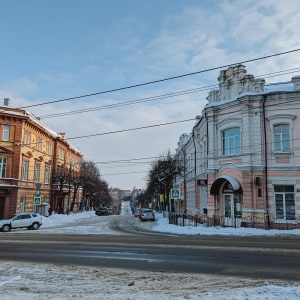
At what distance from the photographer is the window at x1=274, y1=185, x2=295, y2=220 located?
24203 millimetres

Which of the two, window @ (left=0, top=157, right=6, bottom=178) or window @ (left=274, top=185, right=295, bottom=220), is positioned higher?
window @ (left=0, top=157, right=6, bottom=178)

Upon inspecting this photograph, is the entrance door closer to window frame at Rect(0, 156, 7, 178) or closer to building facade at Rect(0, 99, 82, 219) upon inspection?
building facade at Rect(0, 99, 82, 219)

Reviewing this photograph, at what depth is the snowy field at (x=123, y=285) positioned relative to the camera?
6.74 m

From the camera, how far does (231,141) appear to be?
27422 mm

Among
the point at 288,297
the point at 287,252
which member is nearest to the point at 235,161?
the point at 287,252

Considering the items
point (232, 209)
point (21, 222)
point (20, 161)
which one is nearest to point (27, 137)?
point (20, 161)

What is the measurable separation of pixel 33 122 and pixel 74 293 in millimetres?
36747

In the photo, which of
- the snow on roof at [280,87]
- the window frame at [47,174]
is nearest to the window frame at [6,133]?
the window frame at [47,174]

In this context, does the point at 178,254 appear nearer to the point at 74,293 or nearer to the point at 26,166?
the point at 74,293

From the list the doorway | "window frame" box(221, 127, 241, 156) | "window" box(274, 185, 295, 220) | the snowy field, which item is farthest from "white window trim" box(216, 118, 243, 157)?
the snowy field

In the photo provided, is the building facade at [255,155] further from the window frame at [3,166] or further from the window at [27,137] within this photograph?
the window at [27,137]

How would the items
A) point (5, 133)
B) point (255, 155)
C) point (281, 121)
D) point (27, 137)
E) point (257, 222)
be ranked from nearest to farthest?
1. point (257, 222)
2. point (281, 121)
3. point (255, 155)
4. point (5, 133)
5. point (27, 137)

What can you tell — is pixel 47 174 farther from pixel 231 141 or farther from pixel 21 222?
pixel 231 141

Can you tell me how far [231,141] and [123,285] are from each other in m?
21.4
